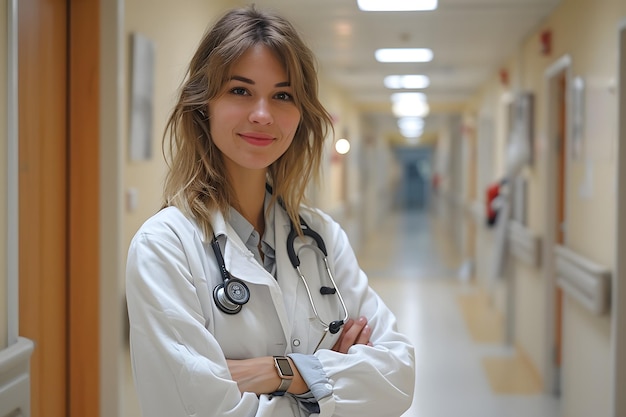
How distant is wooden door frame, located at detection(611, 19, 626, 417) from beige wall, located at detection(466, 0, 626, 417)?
83mm

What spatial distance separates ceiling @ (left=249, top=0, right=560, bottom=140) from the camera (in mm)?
4992

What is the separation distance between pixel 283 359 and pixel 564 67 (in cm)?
391

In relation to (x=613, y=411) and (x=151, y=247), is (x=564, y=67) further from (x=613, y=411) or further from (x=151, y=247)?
(x=151, y=247)

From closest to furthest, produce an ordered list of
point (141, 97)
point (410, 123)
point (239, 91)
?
point (239, 91)
point (141, 97)
point (410, 123)

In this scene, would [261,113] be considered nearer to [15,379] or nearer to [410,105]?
[15,379]

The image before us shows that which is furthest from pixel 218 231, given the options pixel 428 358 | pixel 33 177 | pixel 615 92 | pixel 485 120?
pixel 485 120

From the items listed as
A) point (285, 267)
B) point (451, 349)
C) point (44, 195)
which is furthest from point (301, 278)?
point (451, 349)

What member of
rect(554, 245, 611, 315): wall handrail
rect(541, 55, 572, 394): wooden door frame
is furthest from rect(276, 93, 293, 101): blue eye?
rect(541, 55, 572, 394): wooden door frame

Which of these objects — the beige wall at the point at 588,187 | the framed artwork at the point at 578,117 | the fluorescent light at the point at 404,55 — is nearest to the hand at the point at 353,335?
the beige wall at the point at 588,187

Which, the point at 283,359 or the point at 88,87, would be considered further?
the point at 88,87

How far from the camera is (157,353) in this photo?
1343mm

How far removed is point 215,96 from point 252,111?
0.27 ft

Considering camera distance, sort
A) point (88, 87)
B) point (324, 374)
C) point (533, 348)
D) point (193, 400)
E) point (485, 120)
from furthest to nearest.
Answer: point (485, 120)
point (533, 348)
point (88, 87)
point (324, 374)
point (193, 400)

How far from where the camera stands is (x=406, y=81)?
9.15m
